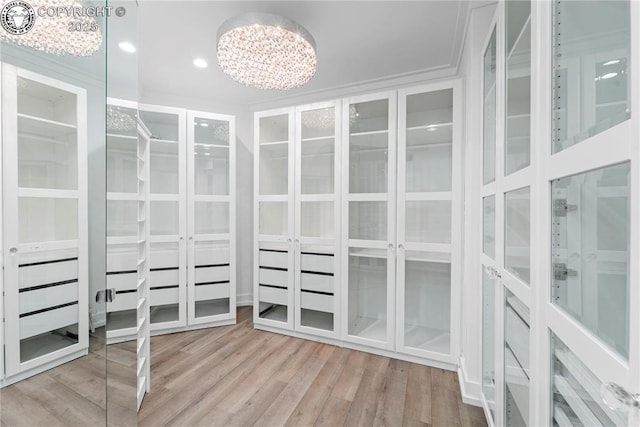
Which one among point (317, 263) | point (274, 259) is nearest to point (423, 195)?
point (317, 263)

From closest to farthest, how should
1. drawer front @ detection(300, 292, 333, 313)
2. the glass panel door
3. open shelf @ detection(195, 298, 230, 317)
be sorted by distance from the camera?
the glass panel door < drawer front @ detection(300, 292, 333, 313) < open shelf @ detection(195, 298, 230, 317)

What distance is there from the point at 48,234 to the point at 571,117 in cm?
216

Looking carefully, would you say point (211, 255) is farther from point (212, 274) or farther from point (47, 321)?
point (47, 321)

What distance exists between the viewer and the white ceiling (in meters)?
1.82

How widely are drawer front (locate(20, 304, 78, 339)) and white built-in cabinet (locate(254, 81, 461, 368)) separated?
1.80 m

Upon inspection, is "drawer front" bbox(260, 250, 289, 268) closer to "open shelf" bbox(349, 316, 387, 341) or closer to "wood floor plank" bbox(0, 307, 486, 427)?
"wood floor plank" bbox(0, 307, 486, 427)

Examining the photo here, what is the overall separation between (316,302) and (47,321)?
6.54 feet

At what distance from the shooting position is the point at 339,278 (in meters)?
2.62

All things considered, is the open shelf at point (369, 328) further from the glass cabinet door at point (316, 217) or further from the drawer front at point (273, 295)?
the drawer front at point (273, 295)

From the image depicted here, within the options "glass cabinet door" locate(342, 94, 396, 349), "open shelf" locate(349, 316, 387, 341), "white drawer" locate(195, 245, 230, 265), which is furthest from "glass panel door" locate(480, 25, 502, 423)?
"white drawer" locate(195, 245, 230, 265)

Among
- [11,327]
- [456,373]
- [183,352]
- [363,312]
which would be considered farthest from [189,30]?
[456,373]

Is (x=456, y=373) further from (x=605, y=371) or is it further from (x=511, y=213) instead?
(x=605, y=371)

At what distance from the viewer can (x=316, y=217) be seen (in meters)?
2.81

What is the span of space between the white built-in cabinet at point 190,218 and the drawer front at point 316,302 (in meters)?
0.88
